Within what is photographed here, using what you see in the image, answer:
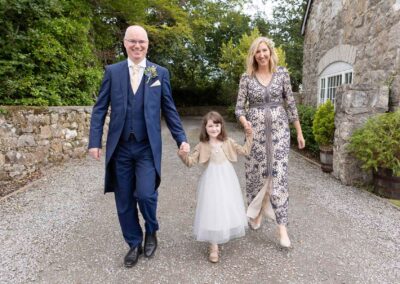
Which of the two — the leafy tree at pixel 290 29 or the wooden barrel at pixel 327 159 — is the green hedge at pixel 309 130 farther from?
the leafy tree at pixel 290 29

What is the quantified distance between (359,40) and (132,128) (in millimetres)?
5873

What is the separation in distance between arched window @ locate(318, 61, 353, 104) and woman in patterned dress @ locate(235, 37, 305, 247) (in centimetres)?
479

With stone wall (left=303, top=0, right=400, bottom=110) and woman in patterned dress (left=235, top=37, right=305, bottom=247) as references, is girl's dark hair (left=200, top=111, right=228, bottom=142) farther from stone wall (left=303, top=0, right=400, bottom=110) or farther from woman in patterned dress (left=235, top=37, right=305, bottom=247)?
stone wall (left=303, top=0, right=400, bottom=110)

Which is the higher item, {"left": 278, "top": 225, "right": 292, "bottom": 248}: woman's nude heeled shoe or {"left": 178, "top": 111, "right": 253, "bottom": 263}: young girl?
{"left": 178, "top": 111, "right": 253, "bottom": 263}: young girl

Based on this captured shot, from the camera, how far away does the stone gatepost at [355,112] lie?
4848 mm

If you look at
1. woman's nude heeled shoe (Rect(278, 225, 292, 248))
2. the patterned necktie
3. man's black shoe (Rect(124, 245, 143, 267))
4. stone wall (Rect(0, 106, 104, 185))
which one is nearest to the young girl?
woman's nude heeled shoe (Rect(278, 225, 292, 248))

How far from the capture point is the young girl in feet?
9.08

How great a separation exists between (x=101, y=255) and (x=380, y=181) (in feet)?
12.7

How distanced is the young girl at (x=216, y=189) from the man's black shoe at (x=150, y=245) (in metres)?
0.41

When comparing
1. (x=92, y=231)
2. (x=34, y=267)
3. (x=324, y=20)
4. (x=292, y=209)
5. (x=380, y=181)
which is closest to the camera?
(x=34, y=267)

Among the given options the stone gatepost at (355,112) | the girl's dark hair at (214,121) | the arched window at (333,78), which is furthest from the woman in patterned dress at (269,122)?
the arched window at (333,78)

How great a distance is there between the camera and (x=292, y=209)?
4.10 metres

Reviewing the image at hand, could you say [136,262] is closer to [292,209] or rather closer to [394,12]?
[292,209]

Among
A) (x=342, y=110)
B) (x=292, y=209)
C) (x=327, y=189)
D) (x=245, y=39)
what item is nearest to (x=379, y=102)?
(x=342, y=110)
